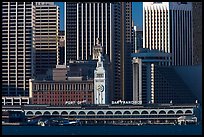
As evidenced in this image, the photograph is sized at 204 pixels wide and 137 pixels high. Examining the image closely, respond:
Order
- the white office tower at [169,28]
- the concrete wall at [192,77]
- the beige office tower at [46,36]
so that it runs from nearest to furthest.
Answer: the concrete wall at [192,77]
the beige office tower at [46,36]
the white office tower at [169,28]

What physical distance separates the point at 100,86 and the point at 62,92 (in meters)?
4.93

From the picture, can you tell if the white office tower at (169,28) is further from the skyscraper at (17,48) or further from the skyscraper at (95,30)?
the skyscraper at (17,48)

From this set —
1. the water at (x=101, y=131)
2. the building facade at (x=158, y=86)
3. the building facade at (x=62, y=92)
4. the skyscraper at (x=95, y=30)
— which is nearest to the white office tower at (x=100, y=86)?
the building facade at (x=62, y=92)

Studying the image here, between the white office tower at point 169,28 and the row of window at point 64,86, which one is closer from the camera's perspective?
the row of window at point 64,86

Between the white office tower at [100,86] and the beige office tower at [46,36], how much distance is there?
49.3 ft

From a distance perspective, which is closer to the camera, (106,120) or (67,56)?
(106,120)

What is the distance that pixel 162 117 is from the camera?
10012 cm

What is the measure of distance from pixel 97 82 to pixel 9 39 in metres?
23.8

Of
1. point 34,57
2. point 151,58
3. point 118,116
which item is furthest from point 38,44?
point 118,116

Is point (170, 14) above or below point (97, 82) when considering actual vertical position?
above

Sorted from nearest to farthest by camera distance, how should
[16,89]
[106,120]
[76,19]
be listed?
[106,120] → [16,89] → [76,19]

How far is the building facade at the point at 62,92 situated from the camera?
10925 centimetres

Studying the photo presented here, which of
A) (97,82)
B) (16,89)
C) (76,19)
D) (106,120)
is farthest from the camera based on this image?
(76,19)

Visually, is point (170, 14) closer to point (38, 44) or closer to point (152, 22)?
point (152, 22)
